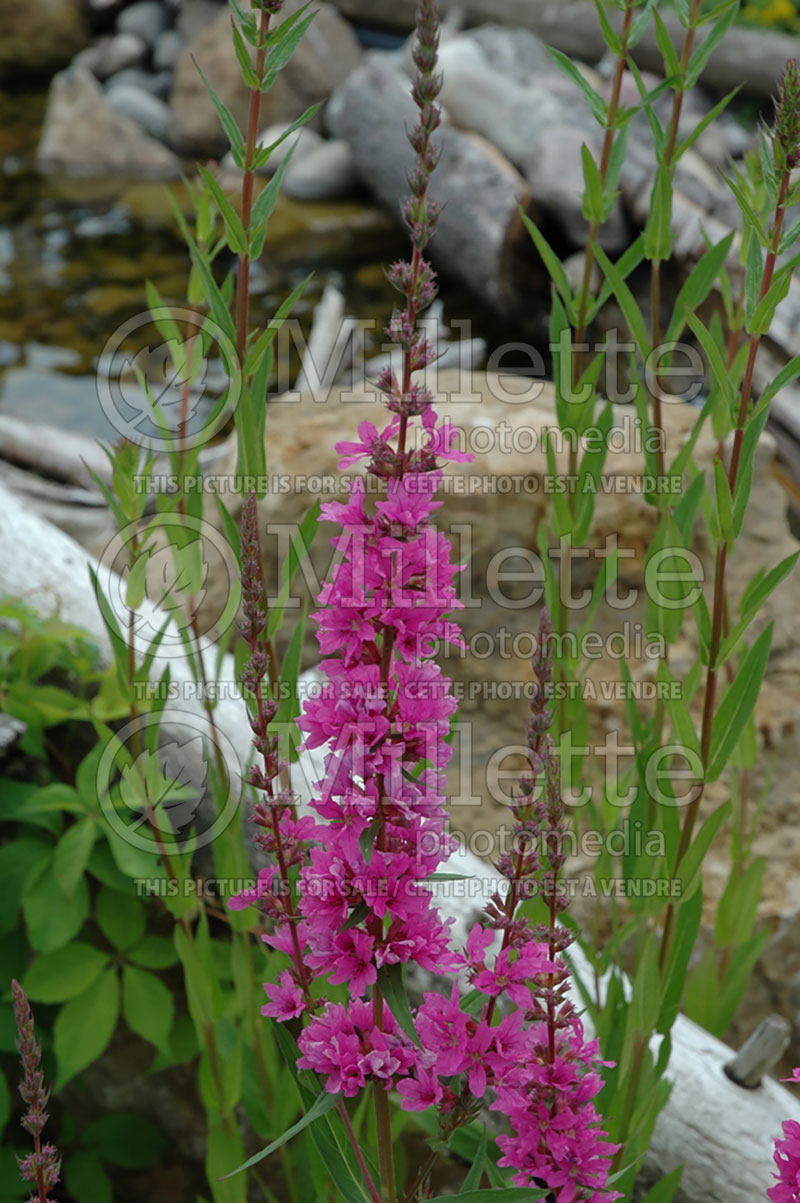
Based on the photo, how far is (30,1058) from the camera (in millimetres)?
948

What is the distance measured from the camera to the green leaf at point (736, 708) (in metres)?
1.25

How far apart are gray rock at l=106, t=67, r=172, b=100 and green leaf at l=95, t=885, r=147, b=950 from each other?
763cm

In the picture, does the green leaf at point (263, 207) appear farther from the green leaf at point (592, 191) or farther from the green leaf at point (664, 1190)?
the green leaf at point (664, 1190)

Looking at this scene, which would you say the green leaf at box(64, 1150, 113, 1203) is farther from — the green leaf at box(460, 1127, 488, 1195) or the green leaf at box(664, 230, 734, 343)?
the green leaf at box(664, 230, 734, 343)

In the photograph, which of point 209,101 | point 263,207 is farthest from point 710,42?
point 209,101

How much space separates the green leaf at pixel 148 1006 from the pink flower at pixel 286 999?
2.67 ft

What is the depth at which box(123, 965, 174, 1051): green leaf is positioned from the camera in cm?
174

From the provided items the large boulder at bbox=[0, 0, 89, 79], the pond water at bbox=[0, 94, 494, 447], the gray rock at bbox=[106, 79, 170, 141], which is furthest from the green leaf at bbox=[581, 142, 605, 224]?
the large boulder at bbox=[0, 0, 89, 79]

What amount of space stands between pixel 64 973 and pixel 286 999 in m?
0.91

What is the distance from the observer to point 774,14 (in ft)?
26.0

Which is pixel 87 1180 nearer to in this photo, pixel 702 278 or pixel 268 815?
pixel 268 815

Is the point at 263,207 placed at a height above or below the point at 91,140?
below

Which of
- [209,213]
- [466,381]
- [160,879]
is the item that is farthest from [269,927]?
[466,381]

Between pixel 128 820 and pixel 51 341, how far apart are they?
14.3ft
